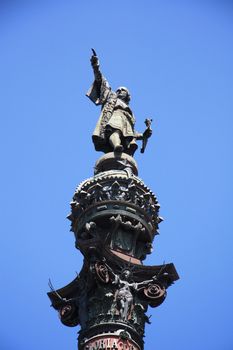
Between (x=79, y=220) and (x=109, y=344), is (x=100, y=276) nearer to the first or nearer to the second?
(x=109, y=344)

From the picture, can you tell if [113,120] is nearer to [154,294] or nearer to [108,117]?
[108,117]

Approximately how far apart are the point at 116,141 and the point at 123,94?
9.22 ft

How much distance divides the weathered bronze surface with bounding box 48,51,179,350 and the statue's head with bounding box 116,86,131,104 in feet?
7.30

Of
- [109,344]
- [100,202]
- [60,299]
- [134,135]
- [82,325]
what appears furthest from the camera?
[134,135]

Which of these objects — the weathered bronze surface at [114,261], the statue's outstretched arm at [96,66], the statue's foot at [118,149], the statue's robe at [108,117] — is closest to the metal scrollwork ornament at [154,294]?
the weathered bronze surface at [114,261]

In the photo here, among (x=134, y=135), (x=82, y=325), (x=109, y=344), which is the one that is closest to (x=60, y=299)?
(x=82, y=325)

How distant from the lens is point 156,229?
18953 millimetres

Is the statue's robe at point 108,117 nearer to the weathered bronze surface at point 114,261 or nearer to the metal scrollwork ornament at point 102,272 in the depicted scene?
the weathered bronze surface at point 114,261

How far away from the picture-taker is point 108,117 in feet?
73.9

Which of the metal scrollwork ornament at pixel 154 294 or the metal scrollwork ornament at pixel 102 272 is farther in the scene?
the metal scrollwork ornament at pixel 154 294

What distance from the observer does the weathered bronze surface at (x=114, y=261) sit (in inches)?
616

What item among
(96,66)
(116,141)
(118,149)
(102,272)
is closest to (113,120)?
(116,141)

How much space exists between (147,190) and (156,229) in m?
0.95

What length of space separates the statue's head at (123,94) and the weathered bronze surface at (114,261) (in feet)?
7.30
